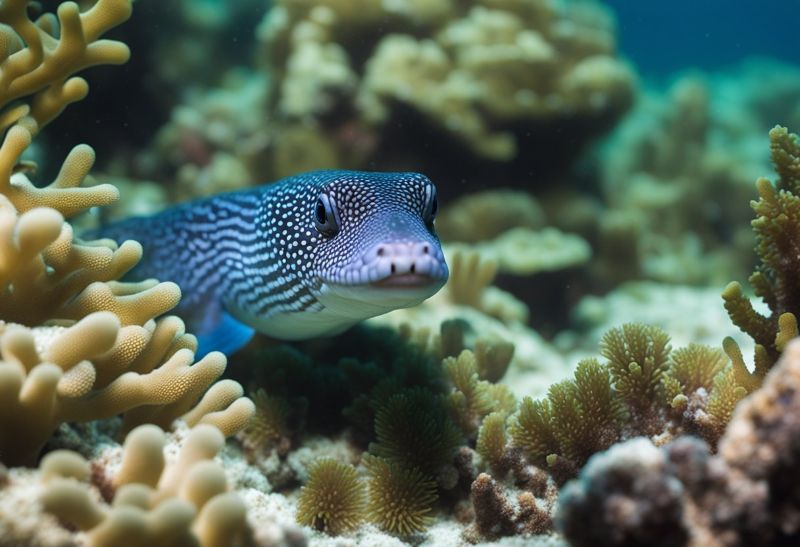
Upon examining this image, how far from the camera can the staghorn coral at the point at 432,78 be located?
26.3 feet

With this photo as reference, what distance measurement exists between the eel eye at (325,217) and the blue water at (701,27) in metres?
50.4

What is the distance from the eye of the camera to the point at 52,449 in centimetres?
303

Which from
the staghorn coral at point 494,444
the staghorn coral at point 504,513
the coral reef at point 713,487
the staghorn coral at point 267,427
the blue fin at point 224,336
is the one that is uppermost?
the blue fin at point 224,336

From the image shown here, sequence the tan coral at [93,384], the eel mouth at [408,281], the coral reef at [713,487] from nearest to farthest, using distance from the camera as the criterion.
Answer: the coral reef at [713,487] < the tan coral at [93,384] < the eel mouth at [408,281]

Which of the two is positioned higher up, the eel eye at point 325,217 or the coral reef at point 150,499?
the eel eye at point 325,217

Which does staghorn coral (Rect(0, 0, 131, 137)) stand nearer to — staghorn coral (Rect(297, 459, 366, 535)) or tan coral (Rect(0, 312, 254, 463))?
tan coral (Rect(0, 312, 254, 463))

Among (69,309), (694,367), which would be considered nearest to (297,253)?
(69,309)

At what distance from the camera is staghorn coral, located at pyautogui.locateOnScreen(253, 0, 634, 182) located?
8016mm

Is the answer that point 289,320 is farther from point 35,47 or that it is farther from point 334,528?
point 35,47

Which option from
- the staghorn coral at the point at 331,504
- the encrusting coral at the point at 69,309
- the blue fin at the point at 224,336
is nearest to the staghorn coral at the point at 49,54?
the encrusting coral at the point at 69,309

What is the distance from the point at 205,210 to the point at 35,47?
1.72 m

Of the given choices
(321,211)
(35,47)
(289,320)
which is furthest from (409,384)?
(35,47)

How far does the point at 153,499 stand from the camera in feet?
8.30

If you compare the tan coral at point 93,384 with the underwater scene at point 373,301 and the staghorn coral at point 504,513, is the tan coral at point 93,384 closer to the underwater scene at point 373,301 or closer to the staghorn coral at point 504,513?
the underwater scene at point 373,301
